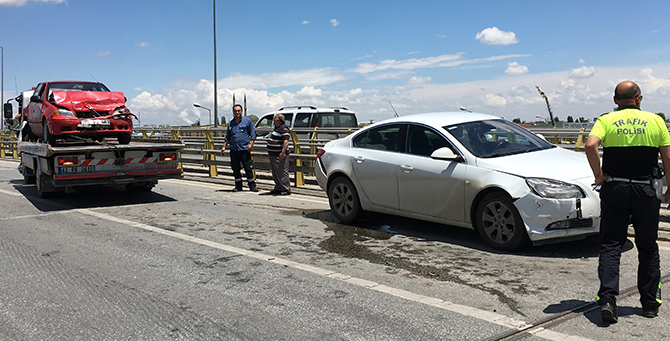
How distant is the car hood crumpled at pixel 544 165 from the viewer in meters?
5.88

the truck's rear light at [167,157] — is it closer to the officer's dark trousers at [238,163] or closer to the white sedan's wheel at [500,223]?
the officer's dark trousers at [238,163]

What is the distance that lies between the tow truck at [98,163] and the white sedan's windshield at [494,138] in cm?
601

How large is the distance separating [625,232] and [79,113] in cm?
974

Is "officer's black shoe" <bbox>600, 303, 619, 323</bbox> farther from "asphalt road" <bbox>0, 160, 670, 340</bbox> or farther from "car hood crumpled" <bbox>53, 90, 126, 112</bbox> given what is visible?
"car hood crumpled" <bbox>53, 90, 126, 112</bbox>

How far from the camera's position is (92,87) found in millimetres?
12000

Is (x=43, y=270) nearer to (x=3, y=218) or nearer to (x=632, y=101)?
(x=3, y=218)

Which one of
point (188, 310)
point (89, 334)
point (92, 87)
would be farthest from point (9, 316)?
point (92, 87)

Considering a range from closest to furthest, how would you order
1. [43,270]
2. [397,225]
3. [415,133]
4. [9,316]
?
[9,316] < [43,270] < [415,133] < [397,225]

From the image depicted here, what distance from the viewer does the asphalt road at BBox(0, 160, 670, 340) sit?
4.00m

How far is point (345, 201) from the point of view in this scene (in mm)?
8188

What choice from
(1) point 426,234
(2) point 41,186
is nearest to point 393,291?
(1) point 426,234

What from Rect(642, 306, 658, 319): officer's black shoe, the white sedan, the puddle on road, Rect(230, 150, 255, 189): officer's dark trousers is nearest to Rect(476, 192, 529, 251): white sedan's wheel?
the white sedan

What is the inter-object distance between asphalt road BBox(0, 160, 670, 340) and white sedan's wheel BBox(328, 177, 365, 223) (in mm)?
197

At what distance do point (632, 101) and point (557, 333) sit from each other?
65.6 inches
